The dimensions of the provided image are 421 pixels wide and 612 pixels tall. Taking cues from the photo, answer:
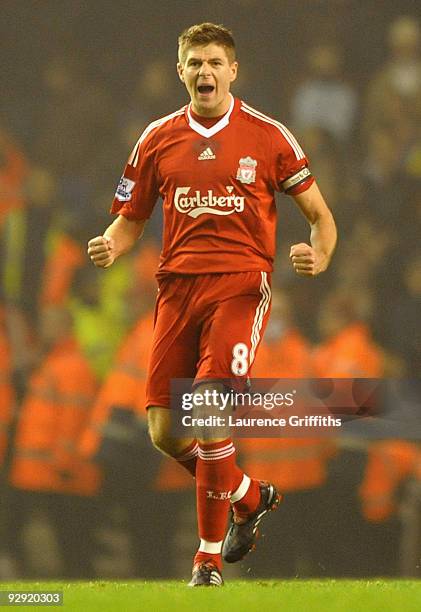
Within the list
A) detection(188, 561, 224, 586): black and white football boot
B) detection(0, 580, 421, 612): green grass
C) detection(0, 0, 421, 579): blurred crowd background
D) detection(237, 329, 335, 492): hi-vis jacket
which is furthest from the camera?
detection(0, 0, 421, 579): blurred crowd background

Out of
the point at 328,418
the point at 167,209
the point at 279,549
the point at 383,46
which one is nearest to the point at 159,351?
the point at 167,209

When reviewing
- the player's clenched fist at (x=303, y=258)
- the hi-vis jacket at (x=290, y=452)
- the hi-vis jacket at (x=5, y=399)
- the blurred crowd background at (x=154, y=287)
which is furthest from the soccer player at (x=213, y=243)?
the hi-vis jacket at (x=5, y=399)

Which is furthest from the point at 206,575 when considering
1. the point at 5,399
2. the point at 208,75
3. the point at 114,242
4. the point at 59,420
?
the point at 5,399

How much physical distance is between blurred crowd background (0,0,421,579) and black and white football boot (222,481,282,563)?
2577mm

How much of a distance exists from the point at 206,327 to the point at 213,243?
34 cm

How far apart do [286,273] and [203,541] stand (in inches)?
146

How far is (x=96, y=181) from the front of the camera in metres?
→ 9.16

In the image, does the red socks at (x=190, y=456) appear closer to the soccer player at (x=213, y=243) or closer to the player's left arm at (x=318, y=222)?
the soccer player at (x=213, y=243)

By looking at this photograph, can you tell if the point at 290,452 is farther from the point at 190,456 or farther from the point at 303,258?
the point at 303,258

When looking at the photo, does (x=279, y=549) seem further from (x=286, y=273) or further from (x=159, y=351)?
(x=159, y=351)

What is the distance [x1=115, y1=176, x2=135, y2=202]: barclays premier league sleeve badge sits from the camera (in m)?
5.91

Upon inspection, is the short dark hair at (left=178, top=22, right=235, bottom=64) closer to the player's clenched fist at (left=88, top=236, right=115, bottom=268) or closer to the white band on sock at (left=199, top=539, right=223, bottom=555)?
the player's clenched fist at (left=88, top=236, right=115, bottom=268)

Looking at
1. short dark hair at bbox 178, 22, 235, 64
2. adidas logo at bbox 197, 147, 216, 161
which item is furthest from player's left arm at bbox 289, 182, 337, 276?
short dark hair at bbox 178, 22, 235, 64

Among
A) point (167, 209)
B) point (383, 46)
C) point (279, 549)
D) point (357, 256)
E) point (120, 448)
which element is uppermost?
point (383, 46)
